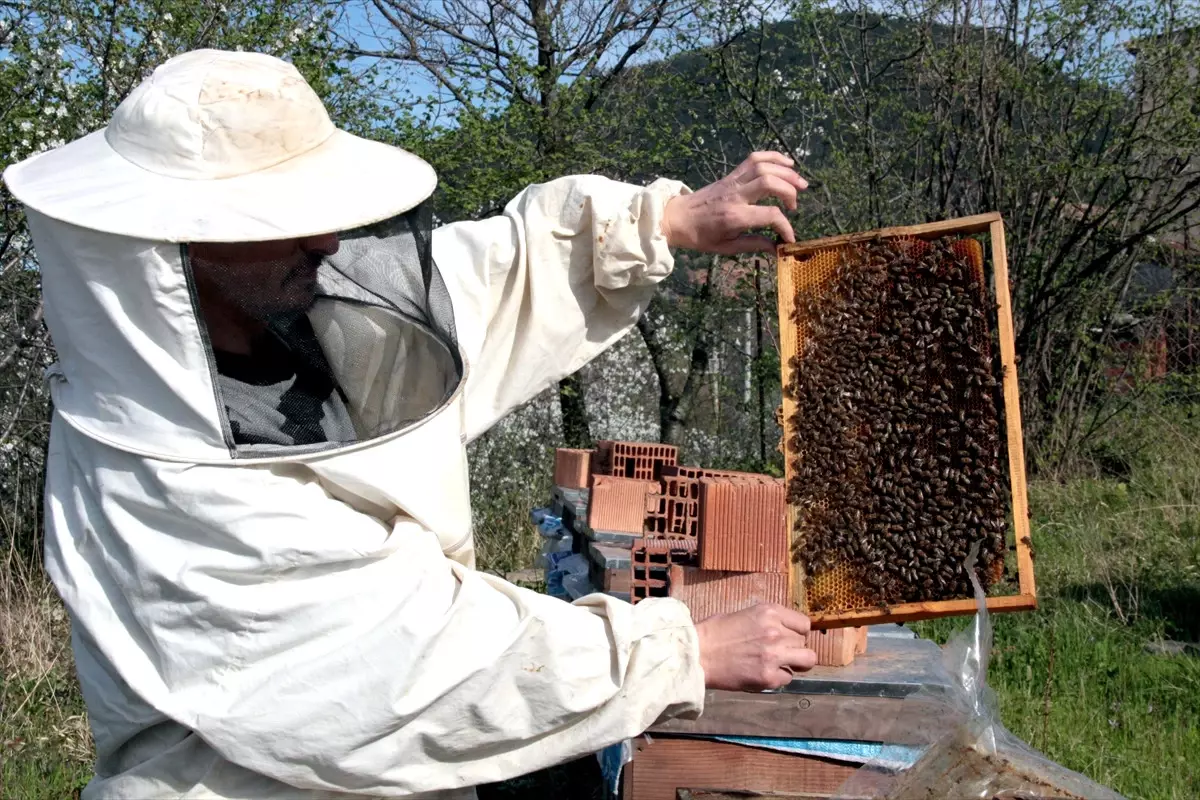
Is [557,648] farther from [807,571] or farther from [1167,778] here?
[1167,778]

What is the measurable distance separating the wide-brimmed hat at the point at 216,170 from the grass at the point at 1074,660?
2.74 meters

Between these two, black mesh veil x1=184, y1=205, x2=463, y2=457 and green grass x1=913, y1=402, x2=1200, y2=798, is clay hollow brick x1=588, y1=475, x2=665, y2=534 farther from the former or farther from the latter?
black mesh veil x1=184, y1=205, x2=463, y2=457

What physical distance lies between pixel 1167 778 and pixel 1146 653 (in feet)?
4.73

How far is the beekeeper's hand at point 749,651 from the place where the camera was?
222 centimetres

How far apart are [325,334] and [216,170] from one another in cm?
40

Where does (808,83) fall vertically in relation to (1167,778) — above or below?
above

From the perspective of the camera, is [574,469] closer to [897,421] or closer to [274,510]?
[897,421]

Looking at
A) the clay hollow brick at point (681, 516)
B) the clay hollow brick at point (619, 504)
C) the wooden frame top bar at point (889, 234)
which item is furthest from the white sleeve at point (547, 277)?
the clay hollow brick at point (619, 504)

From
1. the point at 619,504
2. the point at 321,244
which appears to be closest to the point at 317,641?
the point at 321,244

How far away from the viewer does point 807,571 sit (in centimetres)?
263

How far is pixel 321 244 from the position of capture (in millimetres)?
2133

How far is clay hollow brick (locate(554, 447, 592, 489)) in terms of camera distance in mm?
5070

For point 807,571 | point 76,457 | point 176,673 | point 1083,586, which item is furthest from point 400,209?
point 1083,586

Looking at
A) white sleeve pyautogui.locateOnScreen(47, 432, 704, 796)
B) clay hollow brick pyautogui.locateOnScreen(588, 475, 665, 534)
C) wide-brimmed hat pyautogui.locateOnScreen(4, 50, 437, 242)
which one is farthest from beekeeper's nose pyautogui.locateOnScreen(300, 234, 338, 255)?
clay hollow brick pyautogui.locateOnScreen(588, 475, 665, 534)
